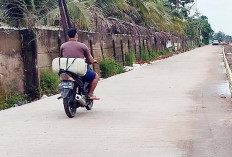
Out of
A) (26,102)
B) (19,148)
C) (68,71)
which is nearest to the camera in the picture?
(19,148)

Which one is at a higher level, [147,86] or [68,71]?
[68,71]

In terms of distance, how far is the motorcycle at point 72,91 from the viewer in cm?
865

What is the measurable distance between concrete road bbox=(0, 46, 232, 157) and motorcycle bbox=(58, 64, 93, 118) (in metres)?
0.24

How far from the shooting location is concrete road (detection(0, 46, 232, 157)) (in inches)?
253

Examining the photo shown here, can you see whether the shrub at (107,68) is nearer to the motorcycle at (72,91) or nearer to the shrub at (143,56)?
the motorcycle at (72,91)

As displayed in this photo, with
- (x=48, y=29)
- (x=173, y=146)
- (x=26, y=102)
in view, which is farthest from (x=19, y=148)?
(x=48, y=29)

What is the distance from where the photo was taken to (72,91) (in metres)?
8.86

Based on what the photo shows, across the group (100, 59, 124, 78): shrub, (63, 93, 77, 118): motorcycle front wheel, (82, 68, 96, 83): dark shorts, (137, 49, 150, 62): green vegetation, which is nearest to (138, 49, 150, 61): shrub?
(137, 49, 150, 62): green vegetation

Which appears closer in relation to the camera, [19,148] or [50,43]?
[19,148]

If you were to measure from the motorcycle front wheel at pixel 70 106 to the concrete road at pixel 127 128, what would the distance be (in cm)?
13

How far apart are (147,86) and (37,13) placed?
4.01 metres

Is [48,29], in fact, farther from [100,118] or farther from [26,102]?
[100,118]

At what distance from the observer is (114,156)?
19.9ft

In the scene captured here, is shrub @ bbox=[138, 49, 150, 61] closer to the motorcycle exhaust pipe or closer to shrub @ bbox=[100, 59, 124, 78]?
shrub @ bbox=[100, 59, 124, 78]
